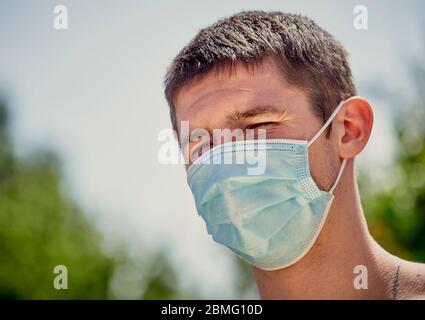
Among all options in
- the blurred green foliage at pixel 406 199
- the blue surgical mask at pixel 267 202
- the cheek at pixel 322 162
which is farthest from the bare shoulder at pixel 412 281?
the blurred green foliage at pixel 406 199

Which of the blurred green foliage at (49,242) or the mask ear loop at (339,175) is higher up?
the mask ear loop at (339,175)

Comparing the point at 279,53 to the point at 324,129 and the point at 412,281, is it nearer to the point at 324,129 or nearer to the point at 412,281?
the point at 324,129

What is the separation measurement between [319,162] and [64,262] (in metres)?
20.2

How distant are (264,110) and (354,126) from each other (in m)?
0.52

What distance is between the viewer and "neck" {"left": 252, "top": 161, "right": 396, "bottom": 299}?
156 inches

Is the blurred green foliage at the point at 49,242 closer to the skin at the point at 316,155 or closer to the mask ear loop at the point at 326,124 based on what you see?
the skin at the point at 316,155

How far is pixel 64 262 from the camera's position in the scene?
920 inches

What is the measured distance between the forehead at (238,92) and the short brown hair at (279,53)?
0.05 metres

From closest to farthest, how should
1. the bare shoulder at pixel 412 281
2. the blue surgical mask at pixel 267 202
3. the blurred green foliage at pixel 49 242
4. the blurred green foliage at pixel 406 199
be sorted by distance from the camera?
the bare shoulder at pixel 412 281 < the blue surgical mask at pixel 267 202 < the blurred green foliage at pixel 406 199 < the blurred green foliage at pixel 49 242

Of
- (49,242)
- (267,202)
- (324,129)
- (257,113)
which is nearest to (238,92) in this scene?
(257,113)

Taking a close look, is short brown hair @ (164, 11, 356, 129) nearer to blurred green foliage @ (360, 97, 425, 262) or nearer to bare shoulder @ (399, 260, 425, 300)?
bare shoulder @ (399, 260, 425, 300)

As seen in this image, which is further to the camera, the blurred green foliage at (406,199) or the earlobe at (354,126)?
the blurred green foliage at (406,199)

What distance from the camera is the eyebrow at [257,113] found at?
4070 mm
